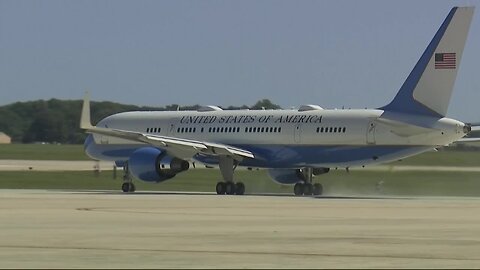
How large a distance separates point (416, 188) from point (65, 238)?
41.6 metres

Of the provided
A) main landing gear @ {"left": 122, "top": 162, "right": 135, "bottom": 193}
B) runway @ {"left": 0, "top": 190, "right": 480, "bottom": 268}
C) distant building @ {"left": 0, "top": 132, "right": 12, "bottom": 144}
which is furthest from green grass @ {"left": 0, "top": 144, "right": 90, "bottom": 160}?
runway @ {"left": 0, "top": 190, "right": 480, "bottom": 268}

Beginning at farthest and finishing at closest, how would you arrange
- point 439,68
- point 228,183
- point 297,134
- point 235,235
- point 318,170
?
1. point 318,170
2. point 228,183
3. point 297,134
4. point 439,68
5. point 235,235

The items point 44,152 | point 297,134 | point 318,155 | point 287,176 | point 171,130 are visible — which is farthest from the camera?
point 44,152

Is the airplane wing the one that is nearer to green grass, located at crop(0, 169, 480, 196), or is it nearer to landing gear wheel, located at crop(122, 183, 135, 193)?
landing gear wheel, located at crop(122, 183, 135, 193)

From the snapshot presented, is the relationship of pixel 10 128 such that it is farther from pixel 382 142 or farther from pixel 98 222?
pixel 98 222

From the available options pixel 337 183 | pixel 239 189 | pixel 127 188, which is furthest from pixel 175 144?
pixel 337 183

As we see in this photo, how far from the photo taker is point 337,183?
6825 centimetres

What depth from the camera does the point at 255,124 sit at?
202 feet

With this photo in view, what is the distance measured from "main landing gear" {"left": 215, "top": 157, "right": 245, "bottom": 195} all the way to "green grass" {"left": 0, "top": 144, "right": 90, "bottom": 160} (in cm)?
4958

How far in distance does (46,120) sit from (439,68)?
70.6 meters

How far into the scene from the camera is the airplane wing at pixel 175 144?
192 feet

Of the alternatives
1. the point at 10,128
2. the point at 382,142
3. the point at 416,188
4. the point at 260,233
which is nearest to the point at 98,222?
the point at 260,233

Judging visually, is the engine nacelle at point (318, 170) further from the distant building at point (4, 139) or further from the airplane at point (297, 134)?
the distant building at point (4, 139)

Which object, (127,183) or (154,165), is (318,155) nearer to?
(154,165)
